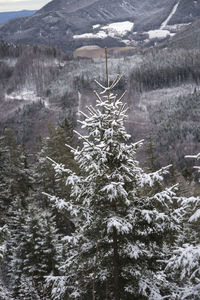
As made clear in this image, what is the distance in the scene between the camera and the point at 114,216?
7551 mm

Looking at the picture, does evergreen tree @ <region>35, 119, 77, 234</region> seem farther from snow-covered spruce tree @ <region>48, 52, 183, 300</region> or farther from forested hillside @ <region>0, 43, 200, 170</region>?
forested hillside @ <region>0, 43, 200, 170</region>

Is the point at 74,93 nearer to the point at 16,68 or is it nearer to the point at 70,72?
the point at 70,72

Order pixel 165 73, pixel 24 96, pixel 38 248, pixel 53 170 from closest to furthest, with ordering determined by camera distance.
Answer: pixel 38 248, pixel 53 170, pixel 24 96, pixel 165 73

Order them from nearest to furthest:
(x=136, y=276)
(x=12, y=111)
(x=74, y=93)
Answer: (x=136, y=276) < (x=12, y=111) < (x=74, y=93)

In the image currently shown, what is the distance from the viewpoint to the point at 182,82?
174750mm

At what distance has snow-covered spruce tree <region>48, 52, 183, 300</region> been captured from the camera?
781 centimetres

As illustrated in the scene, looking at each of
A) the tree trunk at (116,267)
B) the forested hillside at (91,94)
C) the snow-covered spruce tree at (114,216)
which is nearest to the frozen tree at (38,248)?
the snow-covered spruce tree at (114,216)

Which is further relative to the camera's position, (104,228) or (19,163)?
(19,163)

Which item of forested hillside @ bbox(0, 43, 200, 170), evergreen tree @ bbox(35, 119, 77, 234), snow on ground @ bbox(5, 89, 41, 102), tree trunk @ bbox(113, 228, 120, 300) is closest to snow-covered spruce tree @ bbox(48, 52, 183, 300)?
tree trunk @ bbox(113, 228, 120, 300)

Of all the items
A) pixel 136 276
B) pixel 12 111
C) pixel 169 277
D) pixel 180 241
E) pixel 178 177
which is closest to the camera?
pixel 136 276

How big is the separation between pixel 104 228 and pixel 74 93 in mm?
153708

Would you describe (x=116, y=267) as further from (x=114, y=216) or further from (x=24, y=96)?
(x=24, y=96)

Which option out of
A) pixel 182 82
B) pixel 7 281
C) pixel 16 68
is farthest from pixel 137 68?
pixel 7 281

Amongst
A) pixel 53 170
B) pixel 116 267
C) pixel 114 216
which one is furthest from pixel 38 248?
pixel 114 216
